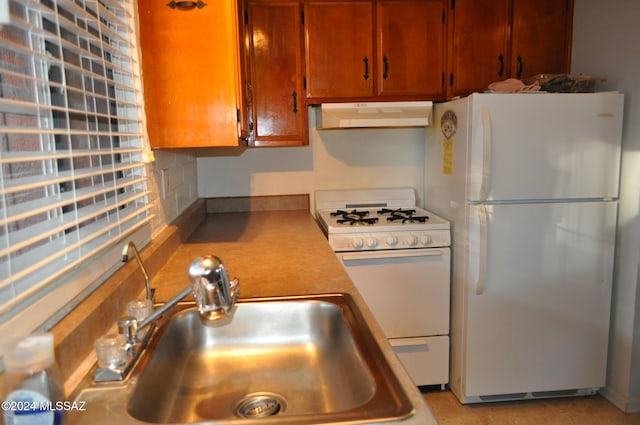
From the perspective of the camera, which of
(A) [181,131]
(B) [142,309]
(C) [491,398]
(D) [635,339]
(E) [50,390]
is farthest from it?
(C) [491,398]

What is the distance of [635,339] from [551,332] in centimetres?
41

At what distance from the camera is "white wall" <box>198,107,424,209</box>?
3.02 metres

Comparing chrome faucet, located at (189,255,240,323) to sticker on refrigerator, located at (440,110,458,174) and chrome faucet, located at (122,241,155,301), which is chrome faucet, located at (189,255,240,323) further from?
sticker on refrigerator, located at (440,110,458,174)

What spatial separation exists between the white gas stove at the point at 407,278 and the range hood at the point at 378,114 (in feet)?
1.84

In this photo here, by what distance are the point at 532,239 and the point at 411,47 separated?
4.19 feet

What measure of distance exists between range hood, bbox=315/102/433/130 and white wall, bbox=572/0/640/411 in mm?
967

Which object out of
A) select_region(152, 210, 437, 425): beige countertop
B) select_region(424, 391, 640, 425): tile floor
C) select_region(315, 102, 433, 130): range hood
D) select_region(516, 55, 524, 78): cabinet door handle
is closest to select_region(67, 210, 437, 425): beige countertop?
select_region(152, 210, 437, 425): beige countertop

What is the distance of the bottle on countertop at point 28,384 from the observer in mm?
603

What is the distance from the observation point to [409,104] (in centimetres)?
263

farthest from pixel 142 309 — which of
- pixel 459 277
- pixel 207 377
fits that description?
pixel 459 277

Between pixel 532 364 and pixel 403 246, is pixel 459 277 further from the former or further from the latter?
pixel 532 364

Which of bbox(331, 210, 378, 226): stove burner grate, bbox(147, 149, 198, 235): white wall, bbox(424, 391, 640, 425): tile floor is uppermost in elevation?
bbox(147, 149, 198, 235): white wall

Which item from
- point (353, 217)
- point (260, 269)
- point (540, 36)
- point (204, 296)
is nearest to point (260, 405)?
point (204, 296)

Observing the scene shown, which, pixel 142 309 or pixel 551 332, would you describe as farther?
pixel 551 332
